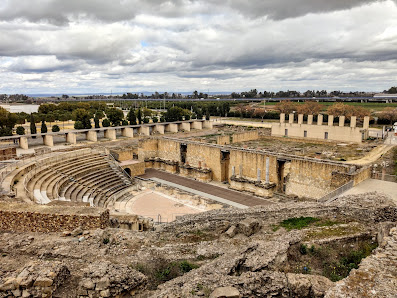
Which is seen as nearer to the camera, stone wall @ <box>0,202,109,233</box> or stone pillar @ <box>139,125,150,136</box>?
stone wall @ <box>0,202,109,233</box>

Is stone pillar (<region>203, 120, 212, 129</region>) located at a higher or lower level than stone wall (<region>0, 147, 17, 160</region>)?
higher

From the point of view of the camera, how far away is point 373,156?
1125 inches

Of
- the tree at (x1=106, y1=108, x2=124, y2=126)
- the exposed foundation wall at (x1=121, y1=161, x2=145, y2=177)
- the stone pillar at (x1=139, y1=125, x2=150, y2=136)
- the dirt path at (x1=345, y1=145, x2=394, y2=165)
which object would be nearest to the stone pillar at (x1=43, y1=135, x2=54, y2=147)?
A: the exposed foundation wall at (x1=121, y1=161, x2=145, y2=177)

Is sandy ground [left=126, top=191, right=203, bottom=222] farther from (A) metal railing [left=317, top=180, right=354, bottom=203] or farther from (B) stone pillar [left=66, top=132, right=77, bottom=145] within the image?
(B) stone pillar [left=66, top=132, right=77, bottom=145]

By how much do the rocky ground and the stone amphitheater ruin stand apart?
0.11 feet

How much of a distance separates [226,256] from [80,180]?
16627 millimetres

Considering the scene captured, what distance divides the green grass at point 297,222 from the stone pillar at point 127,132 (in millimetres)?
32141

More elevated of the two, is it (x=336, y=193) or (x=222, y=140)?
(x=222, y=140)

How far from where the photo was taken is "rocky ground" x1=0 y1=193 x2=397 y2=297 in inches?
251

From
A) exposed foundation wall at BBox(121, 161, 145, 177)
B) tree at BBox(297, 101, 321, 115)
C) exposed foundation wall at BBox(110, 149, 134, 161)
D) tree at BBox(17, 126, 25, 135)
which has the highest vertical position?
tree at BBox(297, 101, 321, 115)

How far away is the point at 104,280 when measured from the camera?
263 inches

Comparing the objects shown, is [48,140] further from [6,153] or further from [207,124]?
[207,124]

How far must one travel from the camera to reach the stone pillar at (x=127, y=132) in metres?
40.9

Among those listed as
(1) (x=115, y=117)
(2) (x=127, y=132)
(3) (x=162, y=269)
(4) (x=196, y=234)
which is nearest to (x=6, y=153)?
(2) (x=127, y=132)
